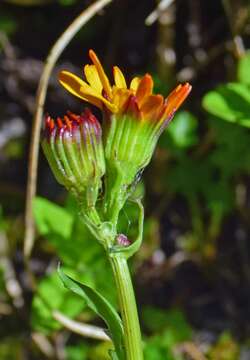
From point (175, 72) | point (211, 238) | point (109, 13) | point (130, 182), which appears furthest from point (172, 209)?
point (130, 182)

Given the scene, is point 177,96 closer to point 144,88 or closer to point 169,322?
point 144,88

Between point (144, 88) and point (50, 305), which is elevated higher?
point (144, 88)

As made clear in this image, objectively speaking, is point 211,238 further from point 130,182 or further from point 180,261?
point 130,182

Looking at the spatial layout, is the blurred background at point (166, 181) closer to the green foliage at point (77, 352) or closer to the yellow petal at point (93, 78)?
the green foliage at point (77, 352)

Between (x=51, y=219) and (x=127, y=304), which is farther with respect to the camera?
(x=51, y=219)

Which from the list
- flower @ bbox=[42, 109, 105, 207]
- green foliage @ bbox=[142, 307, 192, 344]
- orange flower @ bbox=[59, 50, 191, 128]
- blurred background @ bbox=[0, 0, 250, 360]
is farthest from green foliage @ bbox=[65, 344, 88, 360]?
orange flower @ bbox=[59, 50, 191, 128]

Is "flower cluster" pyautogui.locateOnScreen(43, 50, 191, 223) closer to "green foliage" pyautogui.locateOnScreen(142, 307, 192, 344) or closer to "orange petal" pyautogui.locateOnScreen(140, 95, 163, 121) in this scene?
"orange petal" pyautogui.locateOnScreen(140, 95, 163, 121)

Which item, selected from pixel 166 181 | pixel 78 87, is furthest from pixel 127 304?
pixel 166 181
